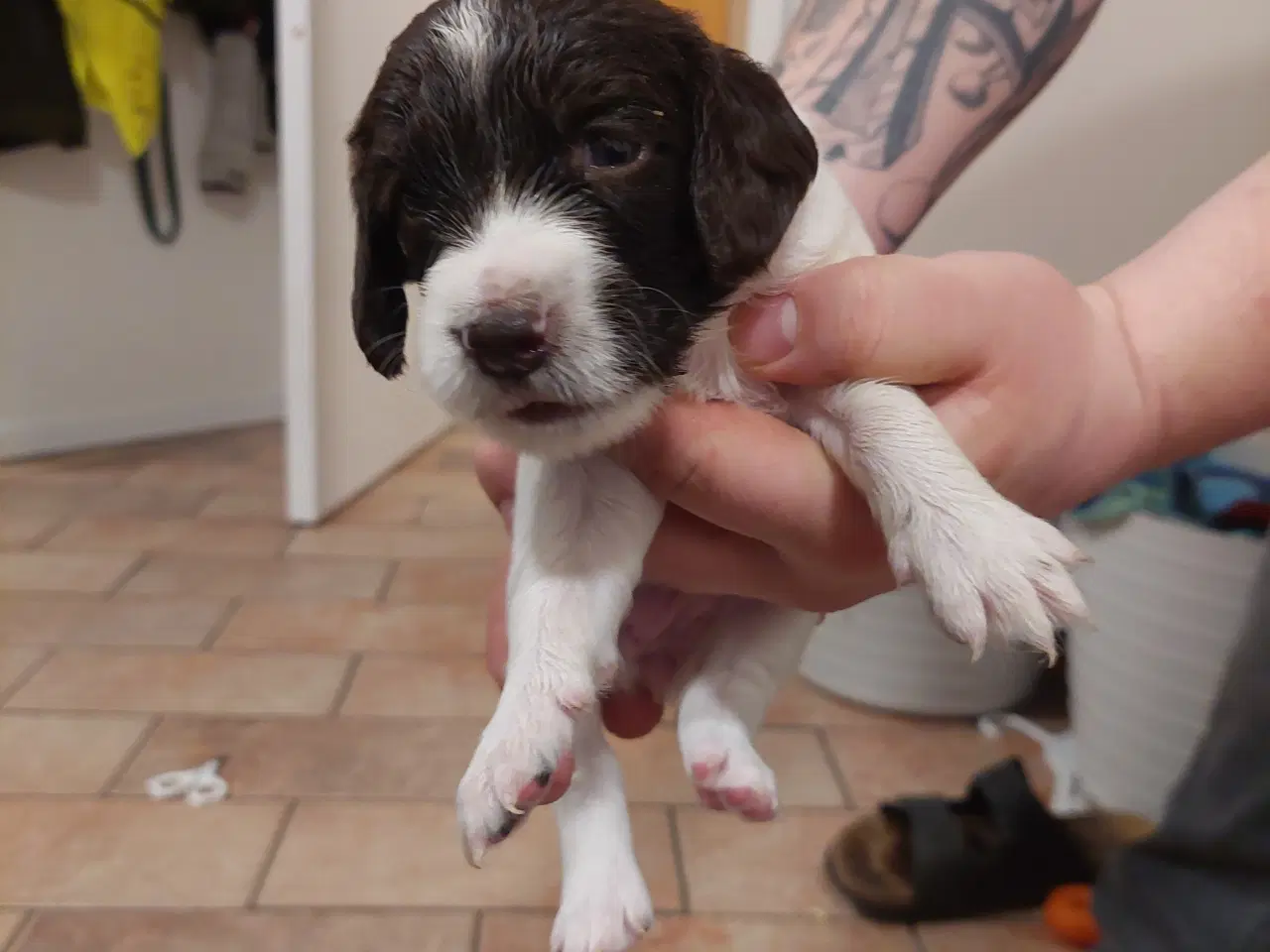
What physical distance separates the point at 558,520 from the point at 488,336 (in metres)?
0.37

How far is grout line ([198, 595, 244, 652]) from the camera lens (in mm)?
2814

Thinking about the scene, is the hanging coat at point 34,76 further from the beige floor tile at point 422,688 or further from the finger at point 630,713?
the finger at point 630,713

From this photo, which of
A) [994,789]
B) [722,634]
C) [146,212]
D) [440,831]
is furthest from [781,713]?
[146,212]

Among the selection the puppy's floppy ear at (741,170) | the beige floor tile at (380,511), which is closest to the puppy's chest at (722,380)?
the puppy's floppy ear at (741,170)

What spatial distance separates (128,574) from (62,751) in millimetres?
1038

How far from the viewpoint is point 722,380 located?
3.88 ft

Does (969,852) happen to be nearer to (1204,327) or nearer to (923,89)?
(1204,327)

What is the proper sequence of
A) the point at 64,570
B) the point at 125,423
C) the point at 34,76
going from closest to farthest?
the point at 64,570 → the point at 34,76 → the point at 125,423

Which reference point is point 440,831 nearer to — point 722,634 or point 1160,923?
point 722,634

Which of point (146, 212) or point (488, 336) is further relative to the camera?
point (146, 212)

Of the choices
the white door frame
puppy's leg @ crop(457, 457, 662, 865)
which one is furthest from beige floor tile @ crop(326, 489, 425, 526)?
puppy's leg @ crop(457, 457, 662, 865)

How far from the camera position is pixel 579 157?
0.99 metres

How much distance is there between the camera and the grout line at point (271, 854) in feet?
6.24

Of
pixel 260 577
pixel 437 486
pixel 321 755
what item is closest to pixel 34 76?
pixel 437 486
